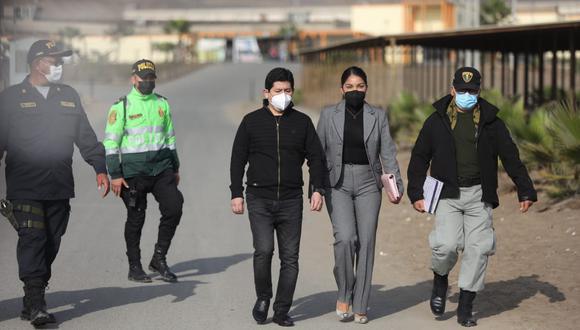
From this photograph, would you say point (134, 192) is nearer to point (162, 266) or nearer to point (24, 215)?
point (162, 266)

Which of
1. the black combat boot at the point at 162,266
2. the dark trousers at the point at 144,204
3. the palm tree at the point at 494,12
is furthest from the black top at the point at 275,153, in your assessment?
the palm tree at the point at 494,12

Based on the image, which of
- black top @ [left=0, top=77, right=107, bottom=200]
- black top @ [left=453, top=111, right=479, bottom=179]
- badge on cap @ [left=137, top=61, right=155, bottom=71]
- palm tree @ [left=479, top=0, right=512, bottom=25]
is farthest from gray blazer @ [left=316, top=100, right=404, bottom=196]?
palm tree @ [left=479, top=0, right=512, bottom=25]

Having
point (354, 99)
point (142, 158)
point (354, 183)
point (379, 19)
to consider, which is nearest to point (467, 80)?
point (354, 99)

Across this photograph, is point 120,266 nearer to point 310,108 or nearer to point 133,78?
point 133,78

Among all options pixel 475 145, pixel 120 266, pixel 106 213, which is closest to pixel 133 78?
pixel 120 266

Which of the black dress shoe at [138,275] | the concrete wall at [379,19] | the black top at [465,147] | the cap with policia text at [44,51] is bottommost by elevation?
the concrete wall at [379,19]

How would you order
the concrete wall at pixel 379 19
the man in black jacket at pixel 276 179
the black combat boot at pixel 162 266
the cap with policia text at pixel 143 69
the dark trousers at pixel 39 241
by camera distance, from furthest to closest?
the concrete wall at pixel 379 19 → the black combat boot at pixel 162 266 → the cap with policia text at pixel 143 69 → the man in black jacket at pixel 276 179 → the dark trousers at pixel 39 241

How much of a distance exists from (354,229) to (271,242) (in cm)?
58

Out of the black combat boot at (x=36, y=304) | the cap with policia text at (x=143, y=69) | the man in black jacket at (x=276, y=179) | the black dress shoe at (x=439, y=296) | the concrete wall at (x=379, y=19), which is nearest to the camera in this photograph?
the black combat boot at (x=36, y=304)

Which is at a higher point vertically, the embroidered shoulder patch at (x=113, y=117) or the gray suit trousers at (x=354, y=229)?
the embroidered shoulder patch at (x=113, y=117)

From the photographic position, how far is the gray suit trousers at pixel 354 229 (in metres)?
7.95

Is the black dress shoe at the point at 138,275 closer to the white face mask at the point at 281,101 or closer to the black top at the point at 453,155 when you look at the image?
the white face mask at the point at 281,101

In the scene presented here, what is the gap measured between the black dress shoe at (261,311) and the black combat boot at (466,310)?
51.6 inches

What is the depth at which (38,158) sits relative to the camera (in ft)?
25.8
